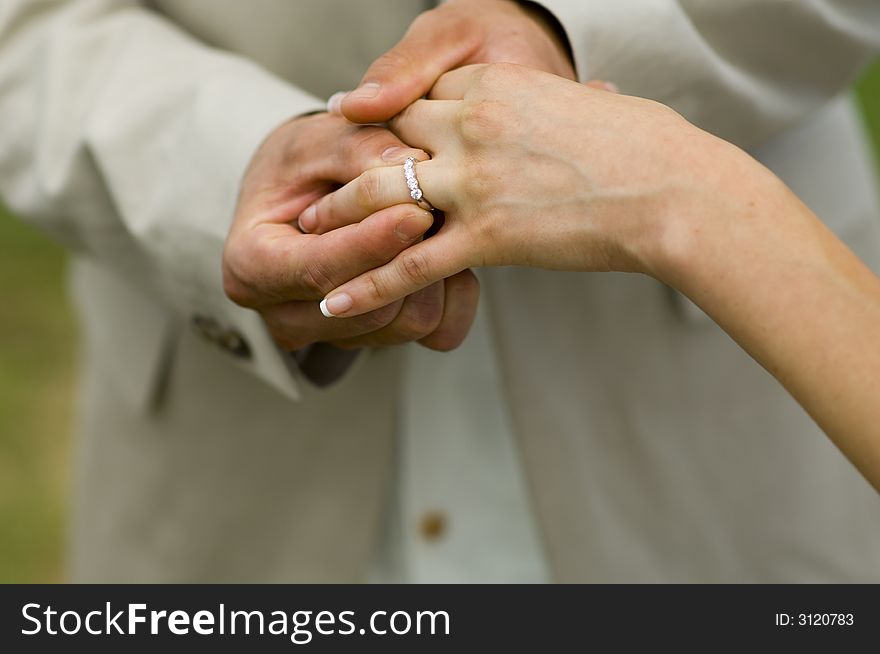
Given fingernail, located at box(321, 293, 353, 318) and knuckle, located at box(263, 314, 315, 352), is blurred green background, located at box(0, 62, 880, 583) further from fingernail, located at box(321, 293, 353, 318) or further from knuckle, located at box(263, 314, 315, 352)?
fingernail, located at box(321, 293, 353, 318)

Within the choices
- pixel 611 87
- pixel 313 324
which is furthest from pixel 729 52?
pixel 313 324

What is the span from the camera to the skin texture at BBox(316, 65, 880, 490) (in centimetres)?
73

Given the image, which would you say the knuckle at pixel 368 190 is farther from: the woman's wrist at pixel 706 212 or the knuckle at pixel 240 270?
the woman's wrist at pixel 706 212

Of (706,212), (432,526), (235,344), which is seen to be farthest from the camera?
(432,526)

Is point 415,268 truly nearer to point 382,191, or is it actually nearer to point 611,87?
point 382,191

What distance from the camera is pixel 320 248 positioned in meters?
0.91

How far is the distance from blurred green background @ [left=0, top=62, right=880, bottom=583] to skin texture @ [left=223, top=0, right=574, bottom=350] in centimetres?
174

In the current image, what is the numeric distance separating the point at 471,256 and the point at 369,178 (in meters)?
0.12

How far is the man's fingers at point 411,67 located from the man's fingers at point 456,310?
0.57ft

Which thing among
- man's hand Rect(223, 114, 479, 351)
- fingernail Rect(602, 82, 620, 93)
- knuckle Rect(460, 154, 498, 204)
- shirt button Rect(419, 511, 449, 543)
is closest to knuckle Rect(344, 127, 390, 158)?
man's hand Rect(223, 114, 479, 351)

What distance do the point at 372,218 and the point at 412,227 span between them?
0.13ft

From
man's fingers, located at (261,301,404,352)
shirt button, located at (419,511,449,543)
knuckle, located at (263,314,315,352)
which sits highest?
man's fingers, located at (261,301,404,352)

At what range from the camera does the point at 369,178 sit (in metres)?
0.90

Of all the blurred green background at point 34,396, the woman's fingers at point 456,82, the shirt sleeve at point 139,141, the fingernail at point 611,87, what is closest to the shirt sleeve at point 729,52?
the fingernail at point 611,87
